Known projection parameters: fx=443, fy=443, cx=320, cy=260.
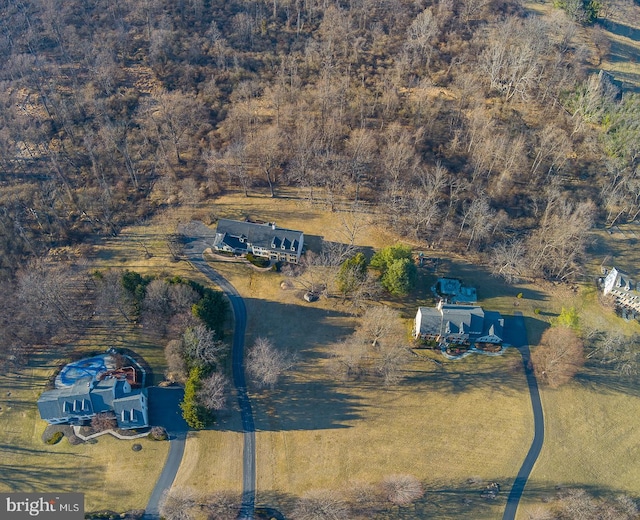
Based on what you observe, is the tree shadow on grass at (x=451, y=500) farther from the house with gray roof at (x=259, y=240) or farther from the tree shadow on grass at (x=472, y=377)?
the house with gray roof at (x=259, y=240)

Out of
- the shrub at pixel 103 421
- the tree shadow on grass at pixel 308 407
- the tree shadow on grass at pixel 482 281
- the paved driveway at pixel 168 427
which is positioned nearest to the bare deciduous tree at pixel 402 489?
the tree shadow on grass at pixel 308 407

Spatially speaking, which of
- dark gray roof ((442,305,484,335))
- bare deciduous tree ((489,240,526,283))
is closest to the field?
dark gray roof ((442,305,484,335))

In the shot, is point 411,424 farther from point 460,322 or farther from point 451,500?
point 460,322

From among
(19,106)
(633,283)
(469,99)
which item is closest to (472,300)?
(633,283)

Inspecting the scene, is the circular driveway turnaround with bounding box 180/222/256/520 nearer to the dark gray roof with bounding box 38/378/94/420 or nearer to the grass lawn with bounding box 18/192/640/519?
the grass lawn with bounding box 18/192/640/519

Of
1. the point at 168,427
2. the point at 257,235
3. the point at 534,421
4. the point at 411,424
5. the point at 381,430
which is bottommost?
the point at 168,427

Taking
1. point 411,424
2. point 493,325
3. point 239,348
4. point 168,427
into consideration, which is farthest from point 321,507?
point 493,325

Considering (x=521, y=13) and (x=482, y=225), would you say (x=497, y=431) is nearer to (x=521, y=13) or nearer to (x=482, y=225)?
(x=482, y=225)
